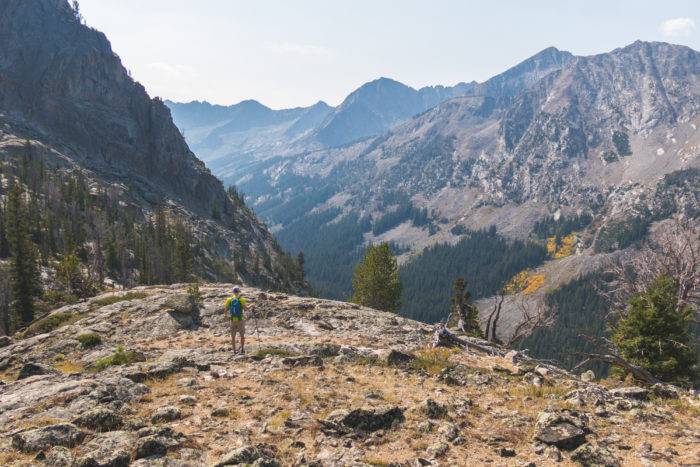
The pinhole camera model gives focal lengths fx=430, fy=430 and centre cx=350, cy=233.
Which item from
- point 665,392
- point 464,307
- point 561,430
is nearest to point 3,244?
point 464,307

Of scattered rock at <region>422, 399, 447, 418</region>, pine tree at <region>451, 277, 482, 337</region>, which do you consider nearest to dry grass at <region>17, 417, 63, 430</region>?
→ scattered rock at <region>422, 399, 447, 418</region>

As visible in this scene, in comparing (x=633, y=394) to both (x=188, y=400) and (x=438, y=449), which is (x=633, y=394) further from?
(x=188, y=400)

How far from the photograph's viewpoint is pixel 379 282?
257 feet

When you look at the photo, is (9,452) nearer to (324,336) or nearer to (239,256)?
(324,336)

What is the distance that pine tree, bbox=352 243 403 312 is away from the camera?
257 ft

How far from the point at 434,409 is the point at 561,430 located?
14.5 feet

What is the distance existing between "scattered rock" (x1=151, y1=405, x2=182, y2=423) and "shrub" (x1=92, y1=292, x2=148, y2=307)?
35.5 metres

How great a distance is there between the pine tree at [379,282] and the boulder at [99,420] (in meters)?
64.8

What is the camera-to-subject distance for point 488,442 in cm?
1450

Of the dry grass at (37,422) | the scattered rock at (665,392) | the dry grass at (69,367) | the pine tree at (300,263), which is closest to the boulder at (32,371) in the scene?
the dry grass at (69,367)

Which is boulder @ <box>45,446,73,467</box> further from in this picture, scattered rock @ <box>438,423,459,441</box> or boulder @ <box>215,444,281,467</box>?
scattered rock @ <box>438,423,459,441</box>

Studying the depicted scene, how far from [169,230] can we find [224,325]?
11779cm

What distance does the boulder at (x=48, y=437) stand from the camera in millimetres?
12422

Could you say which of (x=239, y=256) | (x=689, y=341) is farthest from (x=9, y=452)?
(x=239, y=256)
